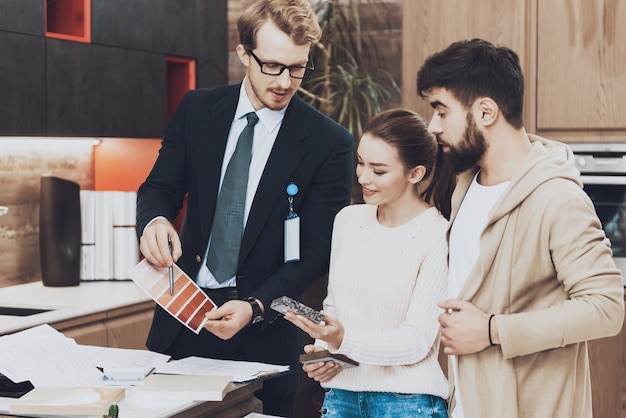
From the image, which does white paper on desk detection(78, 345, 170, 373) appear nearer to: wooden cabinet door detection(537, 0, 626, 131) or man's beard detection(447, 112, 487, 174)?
man's beard detection(447, 112, 487, 174)

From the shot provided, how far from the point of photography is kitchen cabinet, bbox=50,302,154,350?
307 cm

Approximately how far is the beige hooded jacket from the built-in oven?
1392mm

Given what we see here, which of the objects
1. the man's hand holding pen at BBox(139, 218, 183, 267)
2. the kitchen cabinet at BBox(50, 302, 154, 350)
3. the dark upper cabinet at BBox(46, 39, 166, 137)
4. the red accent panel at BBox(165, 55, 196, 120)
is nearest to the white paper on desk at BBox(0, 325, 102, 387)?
the man's hand holding pen at BBox(139, 218, 183, 267)

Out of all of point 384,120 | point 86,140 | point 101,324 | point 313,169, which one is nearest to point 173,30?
point 86,140

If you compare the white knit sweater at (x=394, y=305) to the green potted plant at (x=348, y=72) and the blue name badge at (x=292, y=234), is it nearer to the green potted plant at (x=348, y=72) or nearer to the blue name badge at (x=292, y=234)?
the blue name badge at (x=292, y=234)

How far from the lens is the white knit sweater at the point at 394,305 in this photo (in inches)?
79.4

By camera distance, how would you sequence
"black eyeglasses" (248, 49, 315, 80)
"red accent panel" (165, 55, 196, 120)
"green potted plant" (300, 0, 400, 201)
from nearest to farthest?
"black eyeglasses" (248, 49, 315, 80) < "red accent panel" (165, 55, 196, 120) < "green potted plant" (300, 0, 400, 201)

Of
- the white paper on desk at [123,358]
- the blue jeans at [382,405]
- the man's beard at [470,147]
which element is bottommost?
the blue jeans at [382,405]

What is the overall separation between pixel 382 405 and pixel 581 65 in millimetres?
1722

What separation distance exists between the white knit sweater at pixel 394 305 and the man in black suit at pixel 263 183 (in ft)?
0.91

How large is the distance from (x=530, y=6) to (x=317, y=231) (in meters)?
1.39

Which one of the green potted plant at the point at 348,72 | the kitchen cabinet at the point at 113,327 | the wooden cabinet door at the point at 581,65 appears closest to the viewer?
the kitchen cabinet at the point at 113,327

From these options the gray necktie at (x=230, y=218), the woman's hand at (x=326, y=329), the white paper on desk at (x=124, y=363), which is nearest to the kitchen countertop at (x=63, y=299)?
the white paper on desk at (x=124, y=363)

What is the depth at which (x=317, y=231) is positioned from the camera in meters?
2.47
